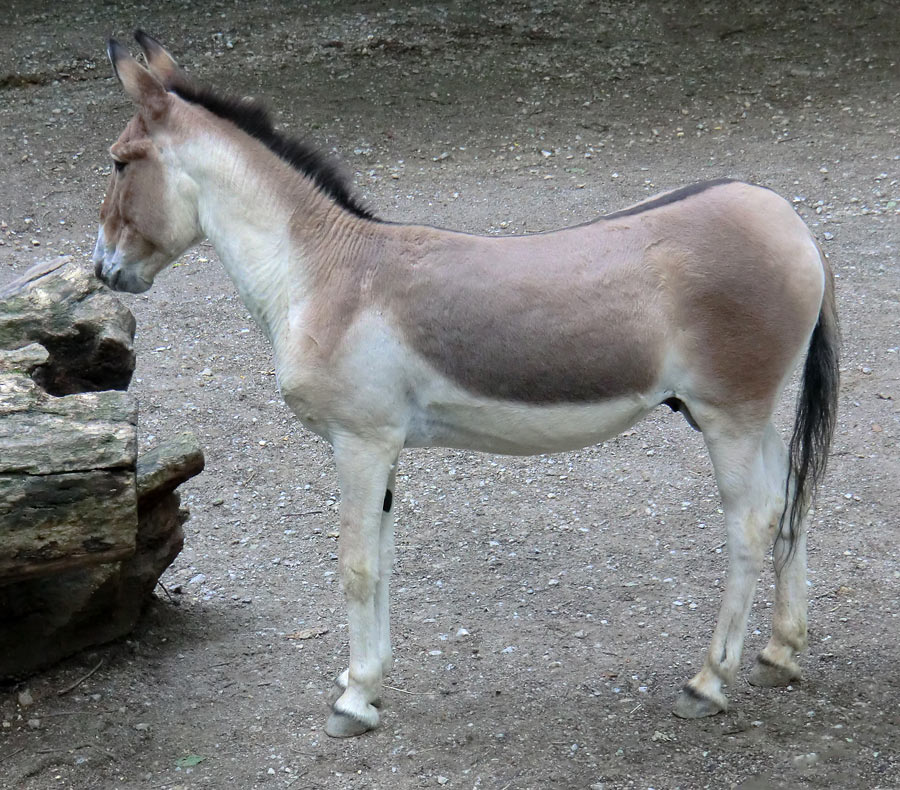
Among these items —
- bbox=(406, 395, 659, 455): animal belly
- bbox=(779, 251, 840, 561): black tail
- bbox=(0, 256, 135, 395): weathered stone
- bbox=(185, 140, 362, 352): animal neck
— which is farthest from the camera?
bbox=(0, 256, 135, 395): weathered stone

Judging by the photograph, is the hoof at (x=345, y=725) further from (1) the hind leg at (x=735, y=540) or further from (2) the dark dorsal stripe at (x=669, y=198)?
(2) the dark dorsal stripe at (x=669, y=198)

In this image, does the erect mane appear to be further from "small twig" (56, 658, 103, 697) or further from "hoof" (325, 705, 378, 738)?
"small twig" (56, 658, 103, 697)

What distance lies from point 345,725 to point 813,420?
2140 mm

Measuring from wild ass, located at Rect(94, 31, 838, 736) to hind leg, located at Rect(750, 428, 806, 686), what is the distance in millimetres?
56

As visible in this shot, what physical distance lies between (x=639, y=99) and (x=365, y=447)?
8286 millimetres

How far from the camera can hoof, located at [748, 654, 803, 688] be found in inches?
164

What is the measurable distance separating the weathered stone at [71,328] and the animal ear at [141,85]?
51.8 inches

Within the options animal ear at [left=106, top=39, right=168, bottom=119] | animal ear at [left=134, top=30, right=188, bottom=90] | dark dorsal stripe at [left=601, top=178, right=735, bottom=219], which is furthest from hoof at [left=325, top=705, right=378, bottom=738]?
animal ear at [left=134, top=30, right=188, bottom=90]

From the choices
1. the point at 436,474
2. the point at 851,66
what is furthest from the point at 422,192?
the point at 851,66

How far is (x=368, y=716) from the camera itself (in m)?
3.98

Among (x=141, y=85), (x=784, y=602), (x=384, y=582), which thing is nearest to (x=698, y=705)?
(x=784, y=602)

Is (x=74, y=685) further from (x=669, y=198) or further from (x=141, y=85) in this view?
(x=669, y=198)

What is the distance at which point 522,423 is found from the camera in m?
3.68

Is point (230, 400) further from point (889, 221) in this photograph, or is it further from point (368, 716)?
point (889, 221)
